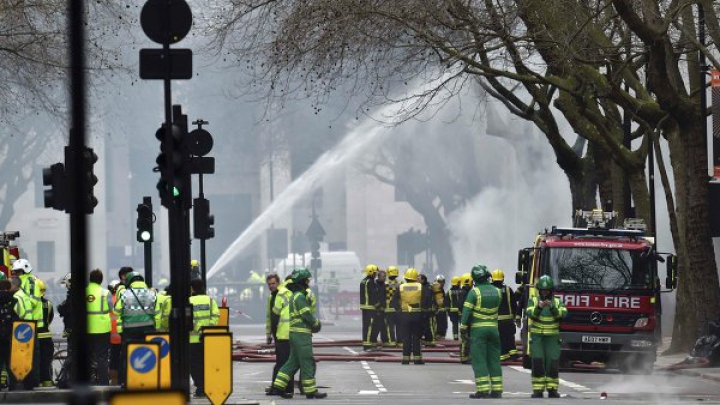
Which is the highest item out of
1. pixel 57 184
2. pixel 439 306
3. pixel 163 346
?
pixel 57 184

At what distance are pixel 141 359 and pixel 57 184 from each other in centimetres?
510

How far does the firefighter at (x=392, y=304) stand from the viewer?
1374 inches

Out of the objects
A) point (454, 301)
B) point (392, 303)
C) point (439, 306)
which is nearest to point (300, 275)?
point (392, 303)

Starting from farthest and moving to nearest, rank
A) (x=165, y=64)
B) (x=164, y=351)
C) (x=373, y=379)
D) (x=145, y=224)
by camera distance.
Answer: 1. (x=145, y=224)
2. (x=373, y=379)
3. (x=164, y=351)
4. (x=165, y=64)

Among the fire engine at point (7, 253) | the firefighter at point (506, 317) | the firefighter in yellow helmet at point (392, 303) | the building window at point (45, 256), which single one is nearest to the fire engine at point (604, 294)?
the firefighter at point (506, 317)

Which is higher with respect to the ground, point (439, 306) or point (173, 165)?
point (173, 165)

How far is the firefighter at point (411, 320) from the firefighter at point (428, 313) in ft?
5.46

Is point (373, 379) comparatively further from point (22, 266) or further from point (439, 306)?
point (439, 306)

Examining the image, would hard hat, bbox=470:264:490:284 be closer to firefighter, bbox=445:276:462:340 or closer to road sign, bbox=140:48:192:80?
road sign, bbox=140:48:192:80

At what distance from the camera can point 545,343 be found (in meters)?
22.3

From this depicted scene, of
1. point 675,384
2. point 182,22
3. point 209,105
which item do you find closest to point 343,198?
point 209,105

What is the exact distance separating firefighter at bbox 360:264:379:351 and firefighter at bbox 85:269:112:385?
13.6 meters

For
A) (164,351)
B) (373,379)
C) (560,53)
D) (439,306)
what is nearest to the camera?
(164,351)

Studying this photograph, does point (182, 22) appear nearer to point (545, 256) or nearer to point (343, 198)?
point (545, 256)
